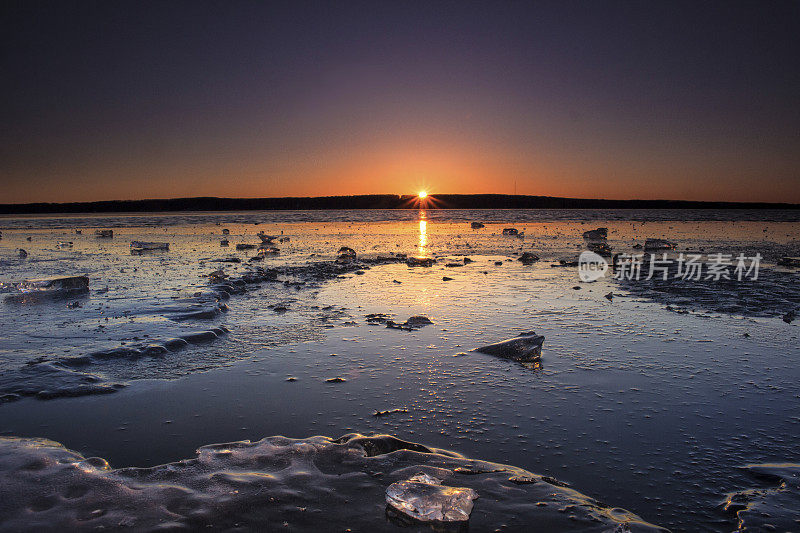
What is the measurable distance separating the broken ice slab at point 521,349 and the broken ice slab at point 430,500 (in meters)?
2.66

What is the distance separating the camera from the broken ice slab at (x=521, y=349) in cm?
519

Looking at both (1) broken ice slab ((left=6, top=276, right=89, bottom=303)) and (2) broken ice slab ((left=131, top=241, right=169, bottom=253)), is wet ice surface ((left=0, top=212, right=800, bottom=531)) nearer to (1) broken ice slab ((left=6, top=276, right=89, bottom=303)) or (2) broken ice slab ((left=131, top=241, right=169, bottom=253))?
(1) broken ice slab ((left=6, top=276, right=89, bottom=303))

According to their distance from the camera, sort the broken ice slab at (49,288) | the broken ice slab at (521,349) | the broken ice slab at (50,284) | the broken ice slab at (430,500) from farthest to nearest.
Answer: the broken ice slab at (50,284) → the broken ice slab at (49,288) → the broken ice slab at (521,349) → the broken ice slab at (430,500)

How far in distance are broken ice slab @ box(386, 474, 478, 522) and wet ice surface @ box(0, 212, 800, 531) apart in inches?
24.1

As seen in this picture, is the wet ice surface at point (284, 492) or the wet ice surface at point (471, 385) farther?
the wet ice surface at point (471, 385)

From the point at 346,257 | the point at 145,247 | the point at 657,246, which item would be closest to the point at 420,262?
the point at 346,257

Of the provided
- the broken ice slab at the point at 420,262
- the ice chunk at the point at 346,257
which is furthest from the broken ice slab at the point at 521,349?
the ice chunk at the point at 346,257

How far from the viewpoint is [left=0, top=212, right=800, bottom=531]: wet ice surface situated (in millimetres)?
3199

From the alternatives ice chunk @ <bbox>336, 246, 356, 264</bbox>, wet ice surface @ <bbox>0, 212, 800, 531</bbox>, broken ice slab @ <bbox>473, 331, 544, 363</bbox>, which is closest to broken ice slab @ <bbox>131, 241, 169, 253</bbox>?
ice chunk @ <bbox>336, 246, 356, 264</bbox>

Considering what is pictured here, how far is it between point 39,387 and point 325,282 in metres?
6.71

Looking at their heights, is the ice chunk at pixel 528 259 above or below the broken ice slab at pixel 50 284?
above

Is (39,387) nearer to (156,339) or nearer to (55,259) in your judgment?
(156,339)

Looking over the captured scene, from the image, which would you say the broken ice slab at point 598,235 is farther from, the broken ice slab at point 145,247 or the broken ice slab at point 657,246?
the broken ice slab at point 145,247

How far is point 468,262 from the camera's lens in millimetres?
14328
